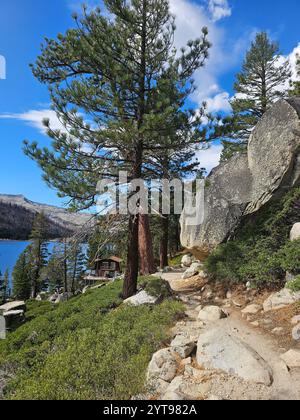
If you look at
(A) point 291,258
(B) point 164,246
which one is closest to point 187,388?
(A) point 291,258

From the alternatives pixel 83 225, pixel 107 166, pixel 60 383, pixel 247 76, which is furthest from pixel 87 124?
pixel 247 76

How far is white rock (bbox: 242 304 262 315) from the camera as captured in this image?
692cm

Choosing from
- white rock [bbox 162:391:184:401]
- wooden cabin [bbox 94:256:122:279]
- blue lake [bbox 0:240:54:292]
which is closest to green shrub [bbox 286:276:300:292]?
white rock [bbox 162:391:184:401]

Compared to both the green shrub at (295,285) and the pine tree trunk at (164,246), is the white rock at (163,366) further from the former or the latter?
the pine tree trunk at (164,246)

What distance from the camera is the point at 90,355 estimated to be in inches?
216

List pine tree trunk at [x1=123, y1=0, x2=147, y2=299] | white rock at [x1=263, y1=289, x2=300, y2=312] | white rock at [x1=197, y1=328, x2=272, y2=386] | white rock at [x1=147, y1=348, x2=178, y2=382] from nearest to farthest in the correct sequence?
white rock at [x1=197, y1=328, x2=272, y2=386] → white rock at [x1=147, y1=348, x2=178, y2=382] → white rock at [x1=263, y1=289, x2=300, y2=312] → pine tree trunk at [x1=123, y1=0, x2=147, y2=299]

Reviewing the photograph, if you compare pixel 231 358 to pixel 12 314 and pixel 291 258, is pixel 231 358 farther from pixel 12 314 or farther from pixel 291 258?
pixel 12 314

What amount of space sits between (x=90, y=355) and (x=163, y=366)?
1.47m

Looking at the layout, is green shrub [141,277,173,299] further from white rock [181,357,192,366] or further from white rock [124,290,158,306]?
white rock [181,357,192,366]

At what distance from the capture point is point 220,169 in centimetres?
952

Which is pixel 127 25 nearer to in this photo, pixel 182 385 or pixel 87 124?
pixel 87 124

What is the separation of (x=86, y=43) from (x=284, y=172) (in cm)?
648

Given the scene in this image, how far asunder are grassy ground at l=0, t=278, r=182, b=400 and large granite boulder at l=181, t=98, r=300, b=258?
2.43 meters
